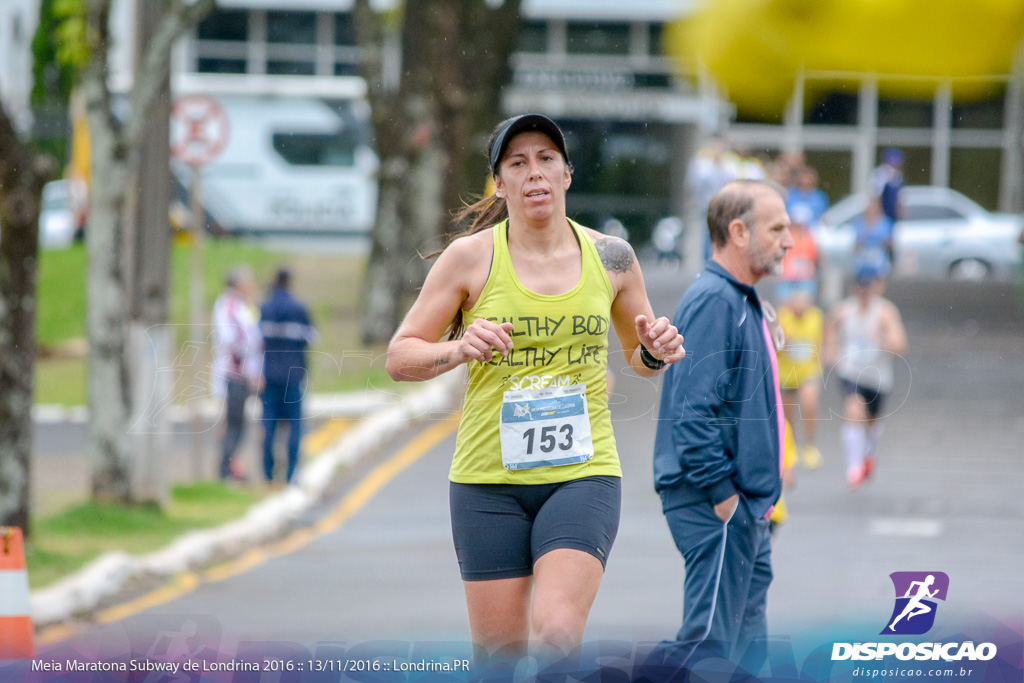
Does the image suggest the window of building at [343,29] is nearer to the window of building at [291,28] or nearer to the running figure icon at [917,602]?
the window of building at [291,28]

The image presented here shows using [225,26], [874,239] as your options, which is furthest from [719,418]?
[225,26]

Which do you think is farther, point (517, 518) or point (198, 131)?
point (198, 131)

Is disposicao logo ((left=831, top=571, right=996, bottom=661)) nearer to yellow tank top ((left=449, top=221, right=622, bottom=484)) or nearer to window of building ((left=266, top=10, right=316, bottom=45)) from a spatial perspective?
yellow tank top ((left=449, top=221, right=622, bottom=484))

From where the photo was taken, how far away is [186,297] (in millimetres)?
23547

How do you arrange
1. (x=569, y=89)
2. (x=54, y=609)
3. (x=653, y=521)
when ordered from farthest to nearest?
(x=653, y=521)
(x=569, y=89)
(x=54, y=609)

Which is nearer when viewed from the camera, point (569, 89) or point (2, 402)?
point (2, 402)

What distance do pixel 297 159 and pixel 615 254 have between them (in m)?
25.7

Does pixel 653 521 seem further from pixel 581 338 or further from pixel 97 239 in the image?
pixel 581 338

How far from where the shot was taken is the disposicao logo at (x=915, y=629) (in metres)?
4.64

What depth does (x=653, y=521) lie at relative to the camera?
10.2m

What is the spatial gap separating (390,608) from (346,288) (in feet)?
49.1

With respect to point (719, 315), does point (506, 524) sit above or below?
below

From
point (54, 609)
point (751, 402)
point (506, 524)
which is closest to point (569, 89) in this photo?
point (54, 609)

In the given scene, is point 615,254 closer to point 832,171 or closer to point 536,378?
point 536,378
